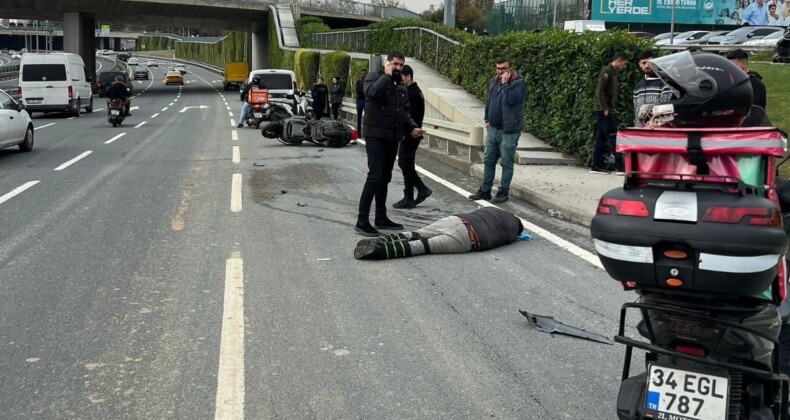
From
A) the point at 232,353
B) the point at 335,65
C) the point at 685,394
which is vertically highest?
the point at 335,65

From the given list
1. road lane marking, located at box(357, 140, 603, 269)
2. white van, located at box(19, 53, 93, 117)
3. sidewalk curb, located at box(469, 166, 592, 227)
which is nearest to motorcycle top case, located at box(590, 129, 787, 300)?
road lane marking, located at box(357, 140, 603, 269)

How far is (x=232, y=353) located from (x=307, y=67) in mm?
36498

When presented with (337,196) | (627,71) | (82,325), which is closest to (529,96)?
(627,71)

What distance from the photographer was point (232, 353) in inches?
189

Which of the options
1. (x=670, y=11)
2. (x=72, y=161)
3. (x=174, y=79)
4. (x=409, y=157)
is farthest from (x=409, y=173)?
(x=174, y=79)

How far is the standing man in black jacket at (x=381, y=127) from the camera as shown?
8359 millimetres

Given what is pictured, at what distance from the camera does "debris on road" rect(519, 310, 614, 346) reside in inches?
202

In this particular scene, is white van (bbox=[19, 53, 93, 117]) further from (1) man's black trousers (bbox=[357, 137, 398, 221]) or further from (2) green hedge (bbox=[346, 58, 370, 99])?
(1) man's black trousers (bbox=[357, 137, 398, 221])

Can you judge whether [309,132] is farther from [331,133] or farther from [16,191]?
[16,191]

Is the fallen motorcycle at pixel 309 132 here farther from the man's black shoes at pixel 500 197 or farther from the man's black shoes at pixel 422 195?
the man's black shoes at pixel 500 197

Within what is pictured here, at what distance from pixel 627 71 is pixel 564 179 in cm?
257

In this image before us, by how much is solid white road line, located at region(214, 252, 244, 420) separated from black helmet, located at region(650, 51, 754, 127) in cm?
253

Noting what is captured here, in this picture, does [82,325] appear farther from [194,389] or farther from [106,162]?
[106,162]

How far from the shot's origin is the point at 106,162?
1526 centimetres
